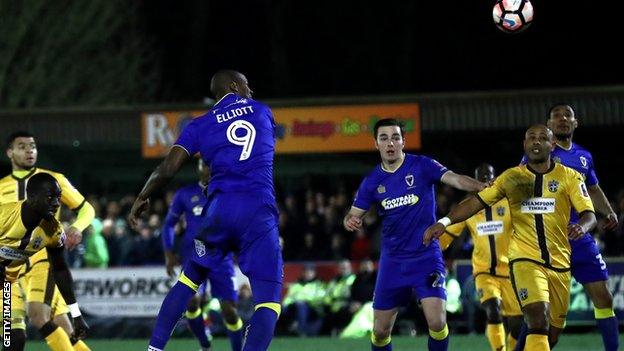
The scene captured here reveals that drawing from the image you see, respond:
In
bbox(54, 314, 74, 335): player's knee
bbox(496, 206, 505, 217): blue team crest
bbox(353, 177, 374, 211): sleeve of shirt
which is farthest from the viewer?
bbox(496, 206, 505, 217): blue team crest

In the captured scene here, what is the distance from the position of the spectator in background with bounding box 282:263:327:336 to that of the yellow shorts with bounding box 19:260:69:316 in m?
7.75

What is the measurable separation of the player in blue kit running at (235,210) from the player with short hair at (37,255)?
2.22m

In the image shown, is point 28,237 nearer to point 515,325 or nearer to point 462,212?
point 462,212

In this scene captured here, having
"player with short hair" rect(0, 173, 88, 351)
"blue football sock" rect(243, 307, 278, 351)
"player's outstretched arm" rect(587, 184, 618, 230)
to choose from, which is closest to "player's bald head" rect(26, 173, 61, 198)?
"player with short hair" rect(0, 173, 88, 351)

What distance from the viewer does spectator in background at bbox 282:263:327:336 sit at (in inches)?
750

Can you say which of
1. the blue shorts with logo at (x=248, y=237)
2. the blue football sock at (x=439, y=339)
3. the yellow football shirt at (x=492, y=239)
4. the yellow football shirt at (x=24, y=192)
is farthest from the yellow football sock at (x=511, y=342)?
the yellow football shirt at (x=24, y=192)

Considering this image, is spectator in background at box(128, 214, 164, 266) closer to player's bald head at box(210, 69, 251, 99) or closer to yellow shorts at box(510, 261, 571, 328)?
yellow shorts at box(510, 261, 571, 328)

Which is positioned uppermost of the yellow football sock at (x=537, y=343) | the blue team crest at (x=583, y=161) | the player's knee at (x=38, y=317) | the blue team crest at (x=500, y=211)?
the blue team crest at (x=583, y=161)

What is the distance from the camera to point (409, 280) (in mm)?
10703

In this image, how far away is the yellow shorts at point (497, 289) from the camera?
503 inches

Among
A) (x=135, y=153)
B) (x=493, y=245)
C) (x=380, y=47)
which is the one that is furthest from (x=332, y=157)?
(x=493, y=245)

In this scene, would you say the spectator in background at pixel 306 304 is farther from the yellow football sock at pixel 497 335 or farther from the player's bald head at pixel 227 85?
the player's bald head at pixel 227 85

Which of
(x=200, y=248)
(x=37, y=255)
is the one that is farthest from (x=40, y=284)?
Answer: (x=200, y=248)

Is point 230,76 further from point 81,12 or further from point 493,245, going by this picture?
point 81,12
